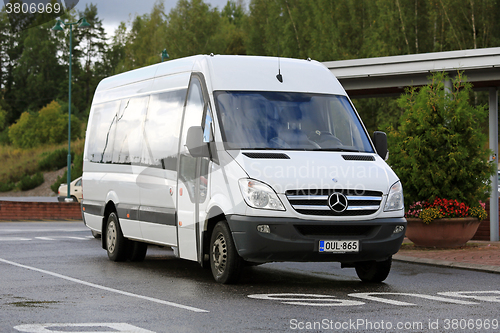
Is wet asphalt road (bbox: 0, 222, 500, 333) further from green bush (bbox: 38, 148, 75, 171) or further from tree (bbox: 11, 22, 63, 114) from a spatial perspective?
tree (bbox: 11, 22, 63, 114)

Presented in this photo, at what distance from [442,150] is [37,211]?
17.1 metres

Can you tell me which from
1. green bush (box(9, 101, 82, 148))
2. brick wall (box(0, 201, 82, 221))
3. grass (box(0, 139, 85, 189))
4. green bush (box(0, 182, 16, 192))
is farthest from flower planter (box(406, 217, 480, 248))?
green bush (box(9, 101, 82, 148))

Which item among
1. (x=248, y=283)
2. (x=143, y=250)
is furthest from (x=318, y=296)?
(x=143, y=250)

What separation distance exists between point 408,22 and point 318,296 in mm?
43719

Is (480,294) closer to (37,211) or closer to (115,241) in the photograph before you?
(115,241)

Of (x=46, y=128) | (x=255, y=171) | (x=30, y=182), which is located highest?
(x=46, y=128)

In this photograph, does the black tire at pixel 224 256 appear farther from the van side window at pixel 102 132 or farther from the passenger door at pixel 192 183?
the van side window at pixel 102 132

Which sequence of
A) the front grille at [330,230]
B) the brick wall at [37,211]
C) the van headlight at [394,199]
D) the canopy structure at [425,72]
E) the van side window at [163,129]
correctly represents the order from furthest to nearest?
the brick wall at [37,211] → the canopy structure at [425,72] → the van side window at [163,129] → the van headlight at [394,199] → the front grille at [330,230]

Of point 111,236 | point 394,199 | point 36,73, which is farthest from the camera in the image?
point 36,73

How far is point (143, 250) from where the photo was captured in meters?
12.9

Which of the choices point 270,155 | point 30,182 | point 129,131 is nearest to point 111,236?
point 129,131

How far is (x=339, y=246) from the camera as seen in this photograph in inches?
362

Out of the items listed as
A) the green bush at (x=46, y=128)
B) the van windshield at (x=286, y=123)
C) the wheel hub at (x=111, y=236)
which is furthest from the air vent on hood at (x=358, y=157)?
the green bush at (x=46, y=128)

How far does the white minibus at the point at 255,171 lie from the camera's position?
9.11m
